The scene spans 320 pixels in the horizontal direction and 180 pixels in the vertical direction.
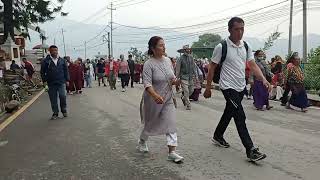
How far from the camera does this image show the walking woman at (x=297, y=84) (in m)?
13.4

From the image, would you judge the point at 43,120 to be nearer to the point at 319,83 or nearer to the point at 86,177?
the point at 86,177

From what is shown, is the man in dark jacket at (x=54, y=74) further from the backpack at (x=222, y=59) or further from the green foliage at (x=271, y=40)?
the green foliage at (x=271, y=40)

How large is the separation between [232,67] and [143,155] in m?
1.74

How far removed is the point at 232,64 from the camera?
6961 mm

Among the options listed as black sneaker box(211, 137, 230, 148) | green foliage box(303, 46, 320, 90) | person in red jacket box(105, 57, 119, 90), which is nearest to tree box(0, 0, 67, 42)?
person in red jacket box(105, 57, 119, 90)

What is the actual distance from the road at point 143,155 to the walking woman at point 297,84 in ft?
4.29

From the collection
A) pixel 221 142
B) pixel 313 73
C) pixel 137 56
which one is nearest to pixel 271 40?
pixel 313 73

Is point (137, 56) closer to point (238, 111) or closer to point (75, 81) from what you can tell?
point (75, 81)

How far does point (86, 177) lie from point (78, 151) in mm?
1655

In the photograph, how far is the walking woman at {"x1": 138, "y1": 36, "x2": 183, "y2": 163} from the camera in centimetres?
681

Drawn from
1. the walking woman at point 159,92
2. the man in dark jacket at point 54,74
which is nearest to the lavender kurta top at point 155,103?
the walking woman at point 159,92

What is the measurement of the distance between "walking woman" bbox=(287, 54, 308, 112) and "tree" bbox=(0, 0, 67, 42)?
795 inches

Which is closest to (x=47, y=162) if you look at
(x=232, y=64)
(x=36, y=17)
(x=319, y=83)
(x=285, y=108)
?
(x=232, y=64)

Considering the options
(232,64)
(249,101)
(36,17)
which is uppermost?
(36,17)
